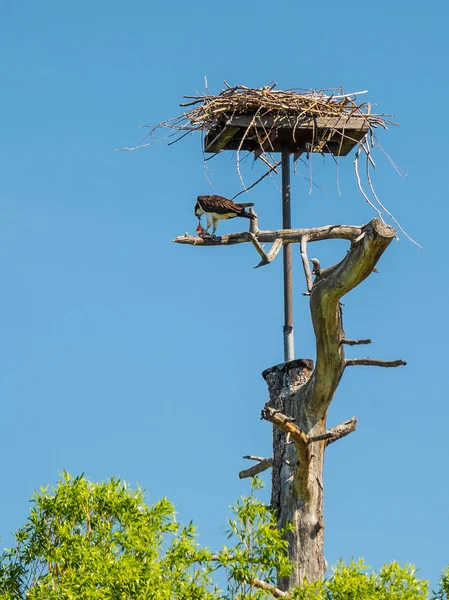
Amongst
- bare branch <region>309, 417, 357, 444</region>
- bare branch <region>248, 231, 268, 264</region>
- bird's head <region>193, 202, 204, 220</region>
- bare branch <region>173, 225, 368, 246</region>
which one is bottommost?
bare branch <region>309, 417, 357, 444</region>

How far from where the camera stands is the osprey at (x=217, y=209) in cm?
1359

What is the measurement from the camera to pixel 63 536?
10906 millimetres

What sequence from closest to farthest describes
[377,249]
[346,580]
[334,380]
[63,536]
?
1. [346,580]
2. [63,536]
3. [377,249]
4. [334,380]

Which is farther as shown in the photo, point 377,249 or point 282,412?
point 282,412

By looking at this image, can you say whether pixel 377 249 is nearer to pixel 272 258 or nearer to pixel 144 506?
pixel 272 258

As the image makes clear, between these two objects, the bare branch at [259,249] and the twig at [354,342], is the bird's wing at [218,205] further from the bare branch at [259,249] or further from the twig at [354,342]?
the twig at [354,342]

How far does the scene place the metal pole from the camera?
13.5 metres

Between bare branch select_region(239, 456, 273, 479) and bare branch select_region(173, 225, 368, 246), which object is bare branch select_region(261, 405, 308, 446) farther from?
bare branch select_region(173, 225, 368, 246)

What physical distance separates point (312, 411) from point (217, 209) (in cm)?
258

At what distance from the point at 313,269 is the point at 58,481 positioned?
3.28 m

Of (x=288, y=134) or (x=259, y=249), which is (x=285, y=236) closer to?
(x=259, y=249)

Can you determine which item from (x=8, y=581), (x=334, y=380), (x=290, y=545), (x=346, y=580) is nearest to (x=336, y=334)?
(x=334, y=380)

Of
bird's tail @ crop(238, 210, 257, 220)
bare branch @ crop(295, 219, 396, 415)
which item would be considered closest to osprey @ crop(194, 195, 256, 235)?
bird's tail @ crop(238, 210, 257, 220)

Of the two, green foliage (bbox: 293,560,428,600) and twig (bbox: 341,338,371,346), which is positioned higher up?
twig (bbox: 341,338,371,346)
